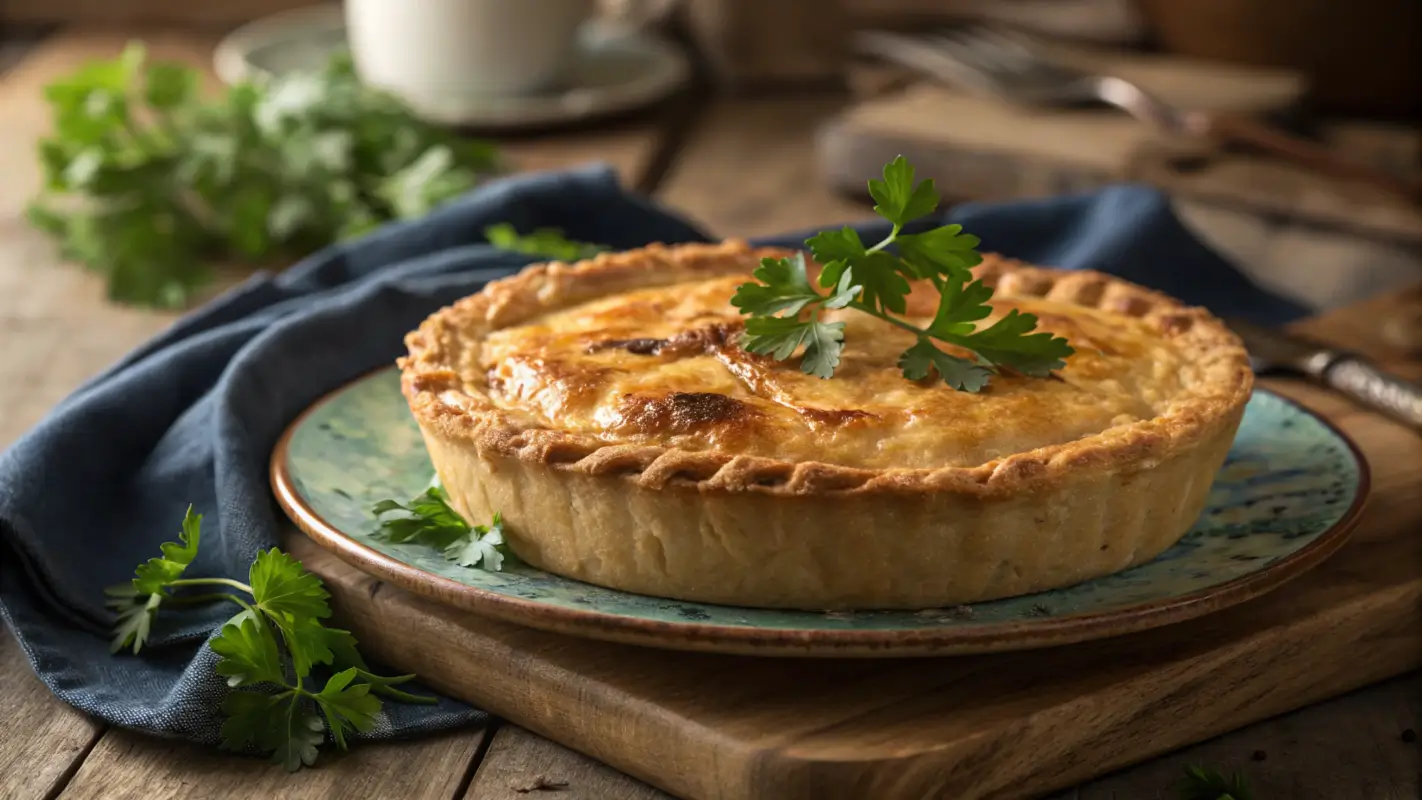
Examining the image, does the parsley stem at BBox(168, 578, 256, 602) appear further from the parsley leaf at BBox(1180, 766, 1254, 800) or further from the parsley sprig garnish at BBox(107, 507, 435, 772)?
the parsley leaf at BBox(1180, 766, 1254, 800)

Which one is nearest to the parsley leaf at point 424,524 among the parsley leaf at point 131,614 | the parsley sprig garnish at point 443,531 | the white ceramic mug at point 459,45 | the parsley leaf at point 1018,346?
the parsley sprig garnish at point 443,531

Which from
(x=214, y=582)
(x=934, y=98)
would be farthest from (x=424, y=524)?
(x=934, y=98)

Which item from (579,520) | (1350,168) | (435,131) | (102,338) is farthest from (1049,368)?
(435,131)

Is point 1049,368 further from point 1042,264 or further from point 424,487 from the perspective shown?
point 1042,264

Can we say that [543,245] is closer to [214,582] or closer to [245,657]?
[214,582]

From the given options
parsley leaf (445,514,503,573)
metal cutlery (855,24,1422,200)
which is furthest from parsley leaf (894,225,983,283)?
metal cutlery (855,24,1422,200)

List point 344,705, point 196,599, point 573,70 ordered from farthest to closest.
A: point 573,70 → point 196,599 → point 344,705
